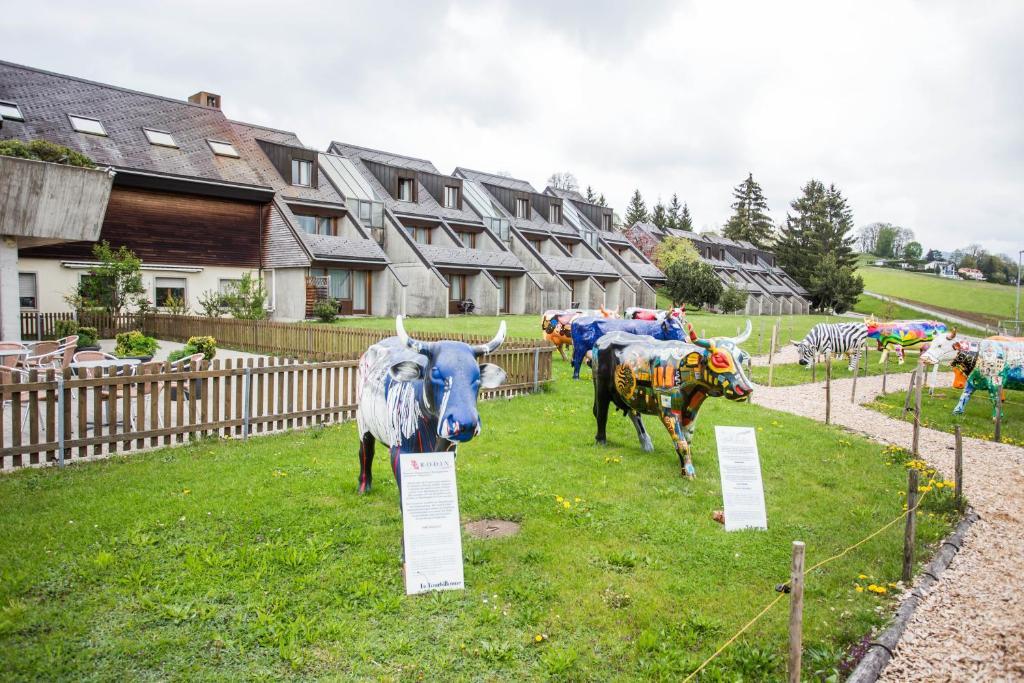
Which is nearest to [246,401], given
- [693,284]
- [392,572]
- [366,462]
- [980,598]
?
[366,462]

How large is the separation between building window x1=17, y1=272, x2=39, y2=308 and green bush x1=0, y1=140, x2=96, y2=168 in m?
8.76

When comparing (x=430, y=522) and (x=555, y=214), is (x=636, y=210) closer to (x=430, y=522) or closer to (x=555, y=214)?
(x=555, y=214)

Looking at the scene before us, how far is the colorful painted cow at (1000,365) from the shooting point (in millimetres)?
12242

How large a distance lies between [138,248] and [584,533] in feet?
90.9

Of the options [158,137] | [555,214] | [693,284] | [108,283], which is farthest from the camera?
[555,214]

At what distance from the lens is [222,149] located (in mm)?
31188

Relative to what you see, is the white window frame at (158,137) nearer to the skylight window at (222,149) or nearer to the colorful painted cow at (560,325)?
the skylight window at (222,149)

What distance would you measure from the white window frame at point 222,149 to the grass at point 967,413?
3070 cm

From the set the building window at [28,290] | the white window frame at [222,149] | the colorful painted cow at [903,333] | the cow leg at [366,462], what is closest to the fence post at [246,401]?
the cow leg at [366,462]

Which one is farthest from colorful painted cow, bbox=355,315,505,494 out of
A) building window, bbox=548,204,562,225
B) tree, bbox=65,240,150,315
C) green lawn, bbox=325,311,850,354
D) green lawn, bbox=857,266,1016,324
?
green lawn, bbox=857,266,1016,324

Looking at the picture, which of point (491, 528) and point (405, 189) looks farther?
point (405, 189)

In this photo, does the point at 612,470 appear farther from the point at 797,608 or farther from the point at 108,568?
the point at 108,568

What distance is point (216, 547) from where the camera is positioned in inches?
223

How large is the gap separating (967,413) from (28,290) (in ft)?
104
